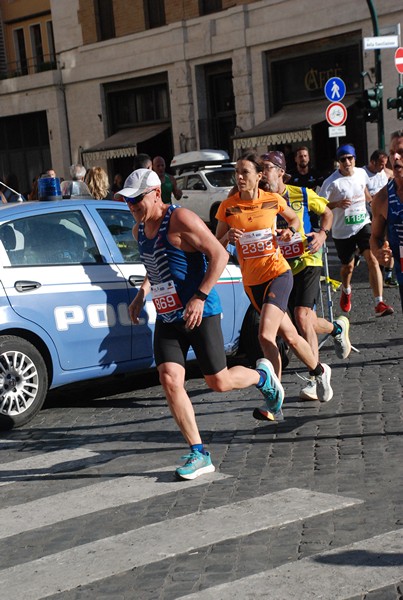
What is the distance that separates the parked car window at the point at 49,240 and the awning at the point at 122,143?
2875 centimetres

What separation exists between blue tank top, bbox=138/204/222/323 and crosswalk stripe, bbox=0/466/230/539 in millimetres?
945

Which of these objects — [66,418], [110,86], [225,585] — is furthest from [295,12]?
[225,585]

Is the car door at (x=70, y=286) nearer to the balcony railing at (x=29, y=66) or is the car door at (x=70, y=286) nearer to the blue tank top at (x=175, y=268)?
the blue tank top at (x=175, y=268)

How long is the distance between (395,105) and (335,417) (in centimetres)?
1675

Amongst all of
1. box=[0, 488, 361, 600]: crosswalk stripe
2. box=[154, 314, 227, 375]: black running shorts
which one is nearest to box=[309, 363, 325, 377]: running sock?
box=[154, 314, 227, 375]: black running shorts

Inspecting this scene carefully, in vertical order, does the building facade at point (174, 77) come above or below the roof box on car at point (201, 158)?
above

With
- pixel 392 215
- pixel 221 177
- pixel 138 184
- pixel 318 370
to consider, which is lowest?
pixel 221 177

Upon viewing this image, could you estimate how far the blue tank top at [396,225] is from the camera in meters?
7.00

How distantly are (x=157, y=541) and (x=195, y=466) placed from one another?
117 cm

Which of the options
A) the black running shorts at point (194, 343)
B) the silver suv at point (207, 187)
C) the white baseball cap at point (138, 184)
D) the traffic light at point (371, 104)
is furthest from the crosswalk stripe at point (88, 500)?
the silver suv at point (207, 187)

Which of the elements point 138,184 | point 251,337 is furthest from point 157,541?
point 251,337

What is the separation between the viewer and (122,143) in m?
37.6

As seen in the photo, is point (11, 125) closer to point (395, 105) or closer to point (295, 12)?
point (295, 12)

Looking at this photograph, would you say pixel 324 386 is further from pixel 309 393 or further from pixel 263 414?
pixel 263 414
